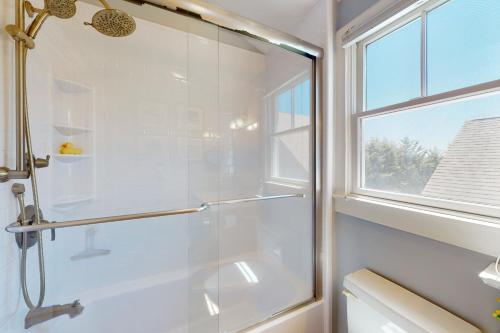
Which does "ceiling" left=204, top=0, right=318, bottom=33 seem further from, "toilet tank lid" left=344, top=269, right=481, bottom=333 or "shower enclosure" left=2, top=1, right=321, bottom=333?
"toilet tank lid" left=344, top=269, right=481, bottom=333

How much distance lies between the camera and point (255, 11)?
149 centimetres

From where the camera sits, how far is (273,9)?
147 centimetres

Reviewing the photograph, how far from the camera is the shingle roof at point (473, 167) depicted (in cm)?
75

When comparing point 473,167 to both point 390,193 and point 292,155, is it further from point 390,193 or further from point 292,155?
point 292,155

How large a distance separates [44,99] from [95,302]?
4.15 ft

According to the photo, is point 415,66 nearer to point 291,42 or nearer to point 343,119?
point 343,119

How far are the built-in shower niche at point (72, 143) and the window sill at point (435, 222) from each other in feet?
5.62

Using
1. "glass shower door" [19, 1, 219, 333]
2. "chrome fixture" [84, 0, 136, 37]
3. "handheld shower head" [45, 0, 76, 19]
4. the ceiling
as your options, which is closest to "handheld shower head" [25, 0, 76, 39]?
"handheld shower head" [45, 0, 76, 19]

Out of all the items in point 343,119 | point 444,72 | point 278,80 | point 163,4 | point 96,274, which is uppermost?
point 163,4

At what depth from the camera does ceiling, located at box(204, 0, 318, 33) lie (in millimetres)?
1400

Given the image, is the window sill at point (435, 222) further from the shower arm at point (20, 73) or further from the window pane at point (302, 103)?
the shower arm at point (20, 73)

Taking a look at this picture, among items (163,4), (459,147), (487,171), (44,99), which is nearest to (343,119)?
(459,147)

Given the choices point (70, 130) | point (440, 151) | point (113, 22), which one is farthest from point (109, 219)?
point (440, 151)

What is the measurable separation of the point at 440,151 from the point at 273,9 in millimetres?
1386
